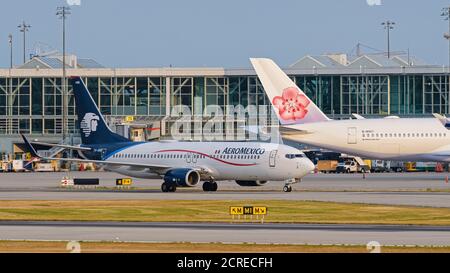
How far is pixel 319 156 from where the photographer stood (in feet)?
483

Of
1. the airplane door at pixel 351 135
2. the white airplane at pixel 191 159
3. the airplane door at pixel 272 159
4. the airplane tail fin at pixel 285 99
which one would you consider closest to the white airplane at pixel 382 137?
the airplane door at pixel 351 135

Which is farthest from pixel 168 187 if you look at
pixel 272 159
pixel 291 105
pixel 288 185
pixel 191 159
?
pixel 291 105

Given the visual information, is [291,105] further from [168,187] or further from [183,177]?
[168,187]

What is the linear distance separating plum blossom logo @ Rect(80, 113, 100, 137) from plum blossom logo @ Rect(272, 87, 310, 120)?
77.8ft

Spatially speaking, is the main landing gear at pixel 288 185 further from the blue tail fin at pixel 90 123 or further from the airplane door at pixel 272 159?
the blue tail fin at pixel 90 123

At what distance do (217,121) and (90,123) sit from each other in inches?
2762

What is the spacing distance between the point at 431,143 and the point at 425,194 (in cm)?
2958

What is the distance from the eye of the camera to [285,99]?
113750mm

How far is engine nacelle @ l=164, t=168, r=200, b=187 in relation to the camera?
86312 millimetres

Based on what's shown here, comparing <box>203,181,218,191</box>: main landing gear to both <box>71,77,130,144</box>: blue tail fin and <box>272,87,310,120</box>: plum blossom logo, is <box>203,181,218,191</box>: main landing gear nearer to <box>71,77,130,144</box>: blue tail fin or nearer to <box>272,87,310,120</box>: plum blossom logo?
<box>71,77,130,144</box>: blue tail fin
